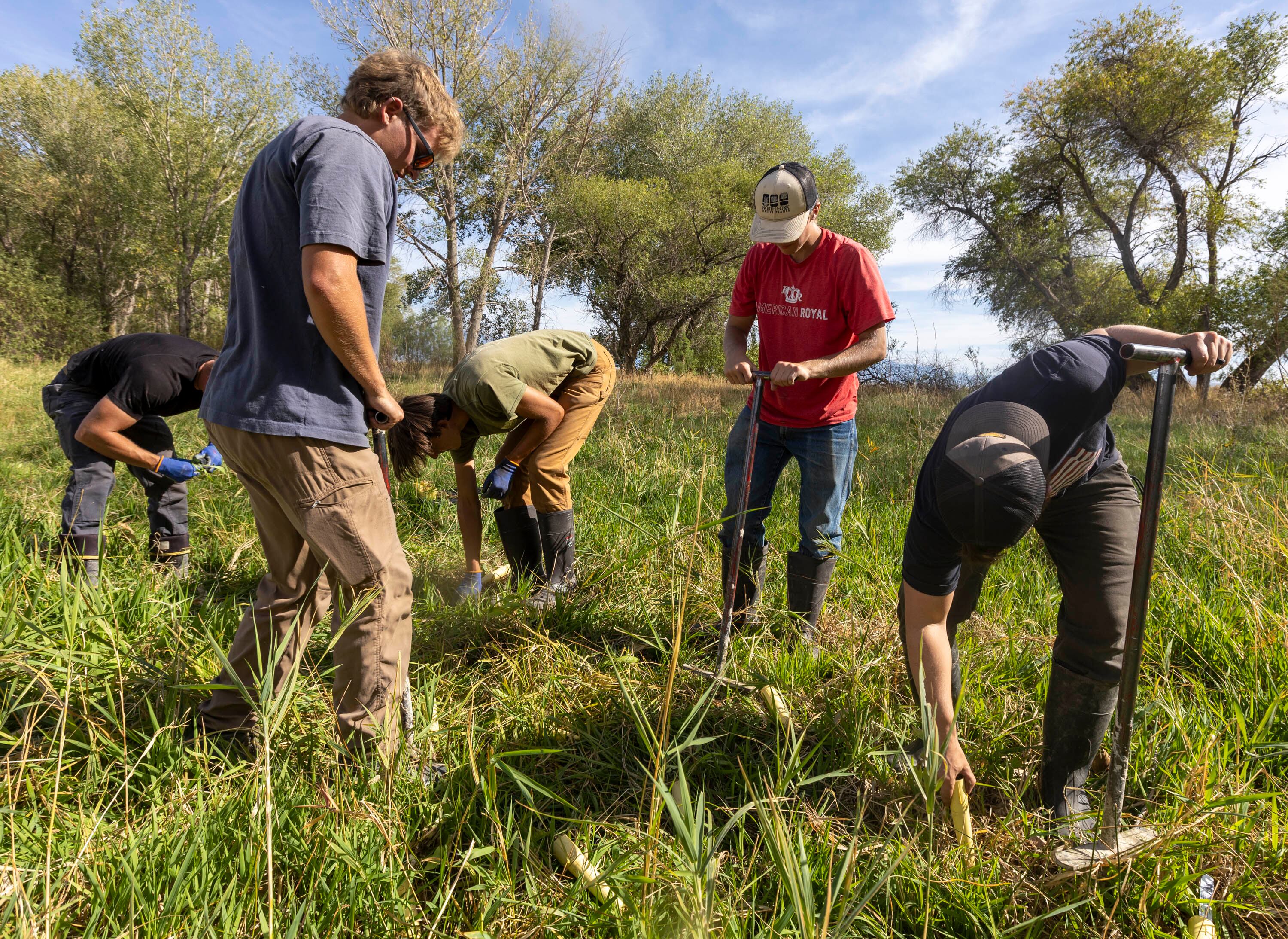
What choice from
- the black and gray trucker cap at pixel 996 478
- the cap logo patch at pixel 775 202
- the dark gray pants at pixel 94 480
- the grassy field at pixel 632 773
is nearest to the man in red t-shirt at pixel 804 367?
the cap logo patch at pixel 775 202

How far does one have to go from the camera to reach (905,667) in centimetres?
253

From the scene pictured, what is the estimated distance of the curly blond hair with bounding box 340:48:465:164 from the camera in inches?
80.0

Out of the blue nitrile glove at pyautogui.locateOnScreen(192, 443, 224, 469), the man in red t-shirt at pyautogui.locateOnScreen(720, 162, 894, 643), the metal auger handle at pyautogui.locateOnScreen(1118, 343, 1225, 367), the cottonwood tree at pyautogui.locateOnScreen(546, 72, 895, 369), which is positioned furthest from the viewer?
the cottonwood tree at pyautogui.locateOnScreen(546, 72, 895, 369)

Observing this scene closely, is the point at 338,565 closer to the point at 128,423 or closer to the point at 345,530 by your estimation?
the point at 345,530

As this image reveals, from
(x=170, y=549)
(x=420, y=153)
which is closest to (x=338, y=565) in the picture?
(x=420, y=153)

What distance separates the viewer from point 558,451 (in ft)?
12.4

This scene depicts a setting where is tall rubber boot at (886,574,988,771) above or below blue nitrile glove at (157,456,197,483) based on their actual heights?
below

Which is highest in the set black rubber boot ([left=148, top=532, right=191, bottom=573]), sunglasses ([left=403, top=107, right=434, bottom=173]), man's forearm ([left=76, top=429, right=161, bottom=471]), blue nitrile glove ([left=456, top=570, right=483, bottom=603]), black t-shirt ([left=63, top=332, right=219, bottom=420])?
sunglasses ([left=403, top=107, right=434, bottom=173])

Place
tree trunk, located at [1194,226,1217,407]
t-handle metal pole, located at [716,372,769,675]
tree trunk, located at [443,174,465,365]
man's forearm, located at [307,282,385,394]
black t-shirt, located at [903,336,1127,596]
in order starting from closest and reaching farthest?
black t-shirt, located at [903,336,1127,596] < man's forearm, located at [307,282,385,394] < t-handle metal pole, located at [716,372,769,675] < tree trunk, located at [1194,226,1217,407] < tree trunk, located at [443,174,465,365]

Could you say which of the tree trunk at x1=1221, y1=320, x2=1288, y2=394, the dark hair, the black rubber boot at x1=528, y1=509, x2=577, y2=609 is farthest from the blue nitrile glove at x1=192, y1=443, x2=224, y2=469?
the tree trunk at x1=1221, y1=320, x2=1288, y2=394

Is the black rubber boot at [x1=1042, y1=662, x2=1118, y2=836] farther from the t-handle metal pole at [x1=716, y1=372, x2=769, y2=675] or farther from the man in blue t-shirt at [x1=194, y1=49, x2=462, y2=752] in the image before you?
the man in blue t-shirt at [x1=194, y1=49, x2=462, y2=752]

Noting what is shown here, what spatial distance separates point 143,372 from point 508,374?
1.85 meters

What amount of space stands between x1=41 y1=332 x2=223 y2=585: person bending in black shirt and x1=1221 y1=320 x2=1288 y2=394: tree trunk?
8996mm

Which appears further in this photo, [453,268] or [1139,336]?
[453,268]
